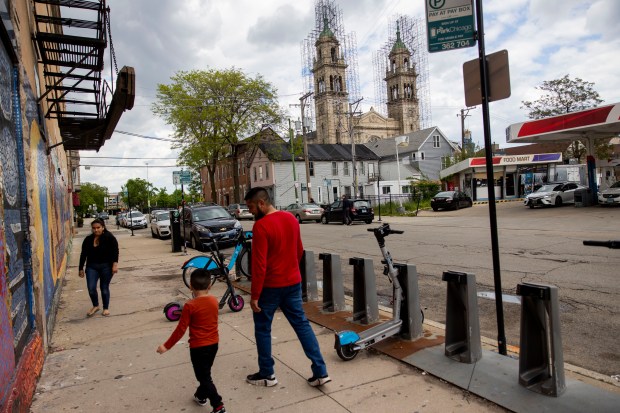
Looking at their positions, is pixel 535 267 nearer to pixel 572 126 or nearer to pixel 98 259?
pixel 98 259

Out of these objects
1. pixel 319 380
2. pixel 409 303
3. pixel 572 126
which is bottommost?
pixel 319 380

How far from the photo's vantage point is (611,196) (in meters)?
23.5

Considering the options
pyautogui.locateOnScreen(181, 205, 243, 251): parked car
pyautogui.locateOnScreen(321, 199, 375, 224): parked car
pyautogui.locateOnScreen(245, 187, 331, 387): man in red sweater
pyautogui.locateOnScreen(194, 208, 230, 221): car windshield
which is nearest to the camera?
pyautogui.locateOnScreen(245, 187, 331, 387): man in red sweater

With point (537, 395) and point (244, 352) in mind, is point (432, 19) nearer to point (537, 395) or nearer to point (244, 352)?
point (537, 395)

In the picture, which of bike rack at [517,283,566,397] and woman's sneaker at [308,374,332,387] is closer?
bike rack at [517,283,566,397]

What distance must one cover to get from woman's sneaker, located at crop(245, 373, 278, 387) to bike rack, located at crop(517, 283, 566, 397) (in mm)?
2066

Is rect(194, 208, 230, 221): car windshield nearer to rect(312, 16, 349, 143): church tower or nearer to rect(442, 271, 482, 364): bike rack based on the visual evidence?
rect(442, 271, 482, 364): bike rack

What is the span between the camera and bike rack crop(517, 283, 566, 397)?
3467 millimetres

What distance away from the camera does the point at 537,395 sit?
352 centimetres

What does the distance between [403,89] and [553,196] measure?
8487cm

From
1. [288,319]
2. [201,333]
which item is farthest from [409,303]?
[201,333]

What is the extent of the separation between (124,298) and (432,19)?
277 inches

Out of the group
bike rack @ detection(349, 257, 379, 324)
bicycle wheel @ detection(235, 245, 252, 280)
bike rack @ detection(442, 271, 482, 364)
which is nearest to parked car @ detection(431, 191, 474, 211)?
bicycle wheel @ detection(235, 245, 252, 280)

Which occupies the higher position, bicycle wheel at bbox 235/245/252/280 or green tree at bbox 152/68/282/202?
green tree at bbox 152/68/282/202
